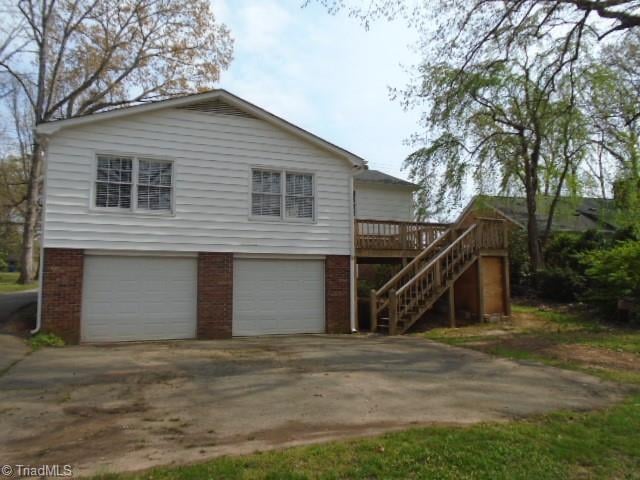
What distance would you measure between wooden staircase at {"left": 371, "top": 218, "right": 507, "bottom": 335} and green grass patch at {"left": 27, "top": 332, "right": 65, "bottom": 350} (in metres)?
7.85

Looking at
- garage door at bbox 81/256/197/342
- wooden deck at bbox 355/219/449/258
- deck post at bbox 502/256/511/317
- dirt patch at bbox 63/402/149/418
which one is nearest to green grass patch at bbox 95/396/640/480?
dirt patch at bbox 63/402/149/418

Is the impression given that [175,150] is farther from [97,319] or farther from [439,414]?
[439,414]

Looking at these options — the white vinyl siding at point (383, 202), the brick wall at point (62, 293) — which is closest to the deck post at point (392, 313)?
the brick wall at point (62, 293)

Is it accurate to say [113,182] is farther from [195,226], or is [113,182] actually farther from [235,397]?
[235,397]

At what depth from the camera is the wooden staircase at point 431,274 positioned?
45.9 feet

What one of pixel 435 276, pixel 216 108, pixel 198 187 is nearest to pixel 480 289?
pixel 435 276

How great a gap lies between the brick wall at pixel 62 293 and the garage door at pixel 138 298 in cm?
19

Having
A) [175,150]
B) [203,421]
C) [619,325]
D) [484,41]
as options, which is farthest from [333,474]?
[619,325]

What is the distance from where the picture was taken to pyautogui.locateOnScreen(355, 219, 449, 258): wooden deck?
15.7 meters

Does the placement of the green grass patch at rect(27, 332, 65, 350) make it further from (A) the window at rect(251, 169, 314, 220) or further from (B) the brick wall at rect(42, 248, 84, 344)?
(A) the window at rect(251, 169, 314, 220)

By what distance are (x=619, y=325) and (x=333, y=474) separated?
1400cm

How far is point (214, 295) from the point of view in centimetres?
1270

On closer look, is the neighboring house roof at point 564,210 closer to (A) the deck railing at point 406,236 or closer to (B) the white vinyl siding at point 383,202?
(B) the white vinyl siding at point 383,202

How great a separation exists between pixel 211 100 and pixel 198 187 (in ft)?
7.86
